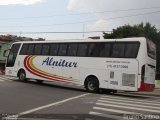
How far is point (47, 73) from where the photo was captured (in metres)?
29.5

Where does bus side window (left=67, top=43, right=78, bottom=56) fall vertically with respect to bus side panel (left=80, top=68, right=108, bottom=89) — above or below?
above

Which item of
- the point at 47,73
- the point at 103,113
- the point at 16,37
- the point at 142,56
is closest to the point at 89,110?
the point at 103,113

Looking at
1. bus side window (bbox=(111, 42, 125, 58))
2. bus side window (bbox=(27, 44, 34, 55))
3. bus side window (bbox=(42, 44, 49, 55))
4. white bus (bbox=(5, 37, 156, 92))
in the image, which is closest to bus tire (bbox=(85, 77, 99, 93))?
white bus (bbox=(5, 37, 156, 92))

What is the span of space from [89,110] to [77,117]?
209 cm

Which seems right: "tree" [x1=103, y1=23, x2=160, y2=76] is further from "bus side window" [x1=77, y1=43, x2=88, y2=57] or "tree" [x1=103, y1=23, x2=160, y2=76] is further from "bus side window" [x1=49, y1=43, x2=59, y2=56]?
"bus side window" [x1=77, y1=43, x2=88, y2=57]

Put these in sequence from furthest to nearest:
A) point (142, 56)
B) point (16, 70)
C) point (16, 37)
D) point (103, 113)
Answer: point (16, 37)
point (16, 70)
point (142, 56)
point (103, 113)

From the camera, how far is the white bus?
24.0 meters

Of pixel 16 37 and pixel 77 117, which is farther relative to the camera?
pixel 16 37

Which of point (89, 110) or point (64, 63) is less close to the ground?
point (64, 63)

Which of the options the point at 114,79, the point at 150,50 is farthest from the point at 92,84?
the point at 150,50

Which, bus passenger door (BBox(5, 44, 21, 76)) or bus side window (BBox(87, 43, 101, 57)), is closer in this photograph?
bus side window (BBox(87, 43, 101, 57))

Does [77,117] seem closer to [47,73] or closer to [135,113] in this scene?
[135,113]

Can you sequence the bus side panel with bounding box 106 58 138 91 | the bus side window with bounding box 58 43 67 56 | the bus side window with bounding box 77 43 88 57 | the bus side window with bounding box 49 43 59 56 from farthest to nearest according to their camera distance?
1. the bus side window with bounding box 49 43 59 56
2. the bus side window with bounding box 58 43 67 56
3. the bus side window with bounding box 77 43 88 57
4. the bus side panel with bounding box 106 58 138 91

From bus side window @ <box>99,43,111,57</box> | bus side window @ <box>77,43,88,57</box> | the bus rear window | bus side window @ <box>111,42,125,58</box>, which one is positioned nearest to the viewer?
the bus rear window
